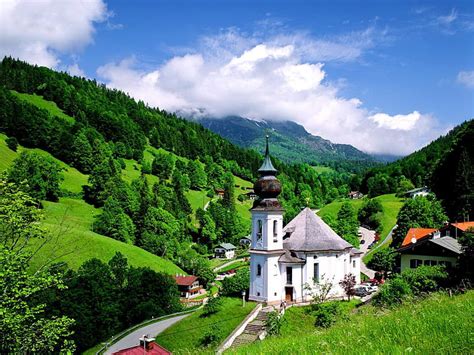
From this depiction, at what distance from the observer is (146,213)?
10044 cm

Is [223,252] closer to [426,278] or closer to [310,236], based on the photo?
[310,236]

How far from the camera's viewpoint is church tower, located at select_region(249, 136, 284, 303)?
43406 mm

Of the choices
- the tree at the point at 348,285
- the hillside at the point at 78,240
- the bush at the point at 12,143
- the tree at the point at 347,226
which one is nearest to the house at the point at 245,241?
the hillside at the point at 78,240

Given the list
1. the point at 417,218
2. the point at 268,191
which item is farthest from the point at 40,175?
the point at 417,218

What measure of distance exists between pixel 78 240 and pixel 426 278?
169 ft

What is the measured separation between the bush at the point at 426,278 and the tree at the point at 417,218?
35.2m

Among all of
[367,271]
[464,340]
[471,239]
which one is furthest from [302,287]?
[464,340]

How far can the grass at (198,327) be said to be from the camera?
36562 mm

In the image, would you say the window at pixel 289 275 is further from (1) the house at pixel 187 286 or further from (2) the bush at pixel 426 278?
(1) the house at pixel 187 286

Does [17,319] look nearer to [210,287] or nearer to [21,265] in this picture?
[21,265]

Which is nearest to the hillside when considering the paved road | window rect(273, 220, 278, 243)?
the paved road

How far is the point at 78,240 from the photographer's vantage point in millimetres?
68125

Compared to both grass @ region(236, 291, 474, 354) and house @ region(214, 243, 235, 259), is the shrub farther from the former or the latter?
house @ region(214, 243, 235, 259)

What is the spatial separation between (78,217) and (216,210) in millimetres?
41977
